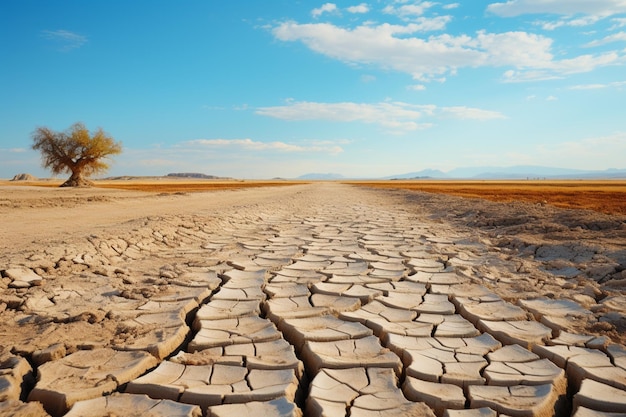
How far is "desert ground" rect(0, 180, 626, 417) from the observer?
176cm

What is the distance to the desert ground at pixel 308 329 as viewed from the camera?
1.76 metres

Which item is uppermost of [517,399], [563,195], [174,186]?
[174,186]

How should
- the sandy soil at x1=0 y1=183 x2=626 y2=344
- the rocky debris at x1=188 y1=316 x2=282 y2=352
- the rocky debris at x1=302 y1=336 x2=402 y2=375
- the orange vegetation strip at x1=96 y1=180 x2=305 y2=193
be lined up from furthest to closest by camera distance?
1. the orange vegetation strip at x1=96 y1=180 x2=305 y2=193
2. the sandy soil at x1=0 y1=183 x2=626 y2=344
3. the rocky debris at x1=188 y1=316 x2=282 y2=352
4. the rocky debris at x1=302 y1=336 x2=402 y2=375

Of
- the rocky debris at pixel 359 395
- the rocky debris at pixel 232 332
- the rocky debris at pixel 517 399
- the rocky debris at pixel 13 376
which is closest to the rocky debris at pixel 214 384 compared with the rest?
the rocky debris at pixel 359 395

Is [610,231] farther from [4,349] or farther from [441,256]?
[4,349]

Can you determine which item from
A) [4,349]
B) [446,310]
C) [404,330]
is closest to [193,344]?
[4,349]

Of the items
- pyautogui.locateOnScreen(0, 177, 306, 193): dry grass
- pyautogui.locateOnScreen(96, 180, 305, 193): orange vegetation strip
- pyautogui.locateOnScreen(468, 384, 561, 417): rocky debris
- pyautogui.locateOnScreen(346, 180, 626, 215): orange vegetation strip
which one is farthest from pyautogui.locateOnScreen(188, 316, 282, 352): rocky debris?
pyautogui.locateOnScreen(96, 180, 305, 193): orange vegetation strip

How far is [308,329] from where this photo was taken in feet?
8.30

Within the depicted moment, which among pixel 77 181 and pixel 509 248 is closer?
pixel 509 248

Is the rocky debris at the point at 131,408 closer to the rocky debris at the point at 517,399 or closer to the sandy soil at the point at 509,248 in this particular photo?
the sandy soil at the point at 509,248

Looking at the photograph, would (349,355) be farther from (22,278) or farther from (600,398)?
(22,278)

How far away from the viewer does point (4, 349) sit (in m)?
2.18

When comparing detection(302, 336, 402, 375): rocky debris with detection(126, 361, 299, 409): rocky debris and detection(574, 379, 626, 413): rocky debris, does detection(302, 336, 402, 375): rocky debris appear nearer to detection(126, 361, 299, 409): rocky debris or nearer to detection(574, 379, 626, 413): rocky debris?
detection(126, 361, 299, 409): rocky debris

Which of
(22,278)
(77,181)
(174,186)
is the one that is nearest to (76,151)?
(77,181)
